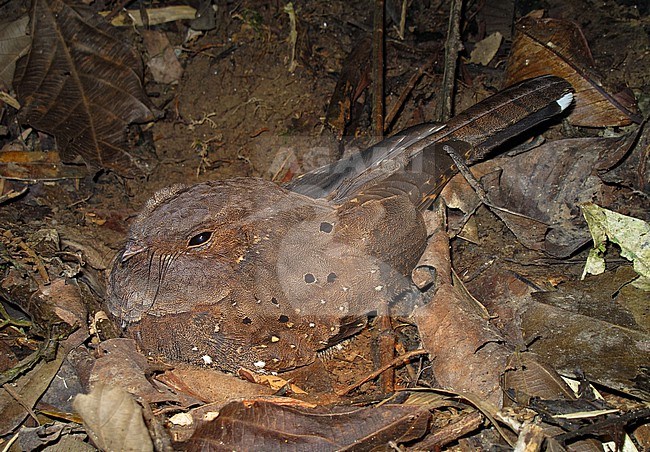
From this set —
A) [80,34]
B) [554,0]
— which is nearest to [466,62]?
[554,0]

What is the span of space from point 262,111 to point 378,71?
939mm

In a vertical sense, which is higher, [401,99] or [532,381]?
[401,99]

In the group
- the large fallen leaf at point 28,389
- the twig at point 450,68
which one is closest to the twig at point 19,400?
the large fallen leaf at point 28,389

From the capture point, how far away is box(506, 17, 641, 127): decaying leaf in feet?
11.5

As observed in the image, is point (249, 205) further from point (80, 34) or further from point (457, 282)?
point (80, 34)

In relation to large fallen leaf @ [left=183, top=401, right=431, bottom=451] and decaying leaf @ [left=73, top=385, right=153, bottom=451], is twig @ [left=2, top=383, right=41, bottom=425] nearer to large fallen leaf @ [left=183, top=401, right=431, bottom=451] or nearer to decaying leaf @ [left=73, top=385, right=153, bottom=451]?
decaying leaf @ [left=73, top=385, right=153, bottom=451]

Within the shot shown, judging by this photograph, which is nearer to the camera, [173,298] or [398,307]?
[173,298]

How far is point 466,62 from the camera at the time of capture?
14.2ft

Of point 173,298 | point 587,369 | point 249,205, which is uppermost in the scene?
point 249,205

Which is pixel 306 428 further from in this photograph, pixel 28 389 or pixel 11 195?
pixel 11 195

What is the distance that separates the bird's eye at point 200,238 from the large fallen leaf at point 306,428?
2.33 ft

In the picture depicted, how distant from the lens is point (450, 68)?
381cm

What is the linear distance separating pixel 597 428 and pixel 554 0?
10.6 feet

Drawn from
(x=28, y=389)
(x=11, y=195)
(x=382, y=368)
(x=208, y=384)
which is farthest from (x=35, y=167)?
(x=382, y=368)
